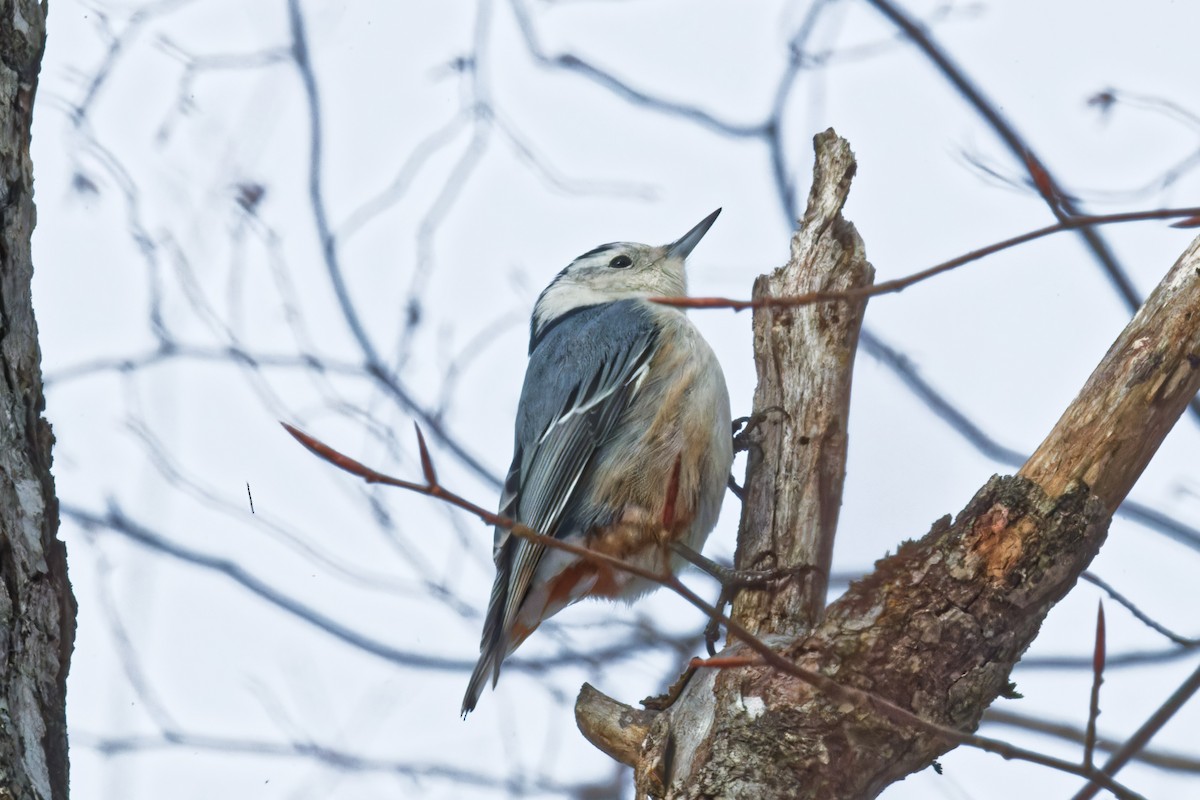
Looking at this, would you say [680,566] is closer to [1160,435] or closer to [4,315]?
[1160,435]

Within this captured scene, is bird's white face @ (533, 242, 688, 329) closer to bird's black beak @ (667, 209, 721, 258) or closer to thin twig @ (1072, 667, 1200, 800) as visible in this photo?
bird's black beak @ (667, 209, 721, 258)

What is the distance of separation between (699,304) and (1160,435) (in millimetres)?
1200

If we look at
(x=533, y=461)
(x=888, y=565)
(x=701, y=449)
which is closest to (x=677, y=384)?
(x=701, y=449)

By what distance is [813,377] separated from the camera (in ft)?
10.2

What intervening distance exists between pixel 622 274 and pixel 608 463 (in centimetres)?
135

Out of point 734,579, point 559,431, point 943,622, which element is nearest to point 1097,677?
point 943,622

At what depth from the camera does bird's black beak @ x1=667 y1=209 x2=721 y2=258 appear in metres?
4.73

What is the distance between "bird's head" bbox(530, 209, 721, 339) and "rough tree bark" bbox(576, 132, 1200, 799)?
2.34 meters

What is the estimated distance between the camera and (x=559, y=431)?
3869 mm

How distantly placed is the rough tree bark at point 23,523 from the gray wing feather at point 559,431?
4.47 ft

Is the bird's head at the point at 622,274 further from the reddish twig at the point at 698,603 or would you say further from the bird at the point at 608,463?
the reddish twig at the point at 698,603

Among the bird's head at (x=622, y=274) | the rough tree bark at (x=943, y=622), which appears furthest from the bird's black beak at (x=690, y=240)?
the rough tree bark at (x=943, y=622)

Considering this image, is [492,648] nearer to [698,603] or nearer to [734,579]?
[734,579]

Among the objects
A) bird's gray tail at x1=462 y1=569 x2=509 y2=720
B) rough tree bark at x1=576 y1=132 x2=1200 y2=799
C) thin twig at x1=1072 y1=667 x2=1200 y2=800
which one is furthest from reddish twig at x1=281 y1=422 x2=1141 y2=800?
bird's gray tail at x1=462 y1=569 x2=509 y2=720
